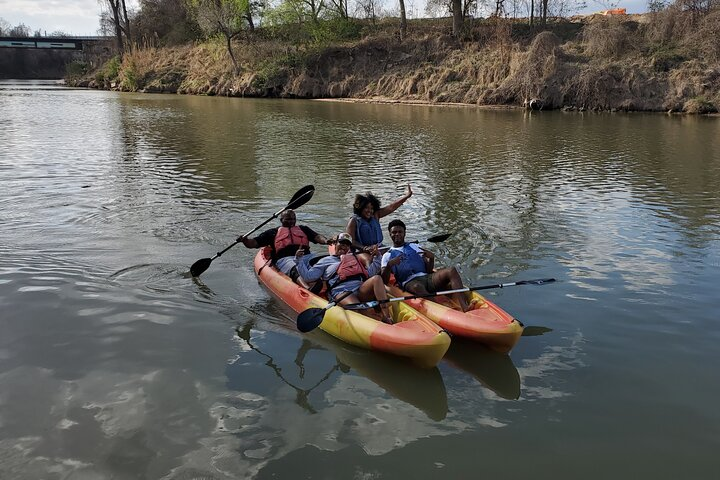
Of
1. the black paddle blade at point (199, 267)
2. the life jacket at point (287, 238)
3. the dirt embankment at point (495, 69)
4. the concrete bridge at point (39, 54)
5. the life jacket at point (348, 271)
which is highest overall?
the concrete bridge at point (39, 54)

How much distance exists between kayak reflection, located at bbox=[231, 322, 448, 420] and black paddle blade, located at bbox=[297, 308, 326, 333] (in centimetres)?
26

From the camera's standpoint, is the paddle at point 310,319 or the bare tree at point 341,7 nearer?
the paddle at point 310,319

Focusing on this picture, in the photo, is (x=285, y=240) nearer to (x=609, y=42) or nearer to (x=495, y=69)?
(x=495, y=69)

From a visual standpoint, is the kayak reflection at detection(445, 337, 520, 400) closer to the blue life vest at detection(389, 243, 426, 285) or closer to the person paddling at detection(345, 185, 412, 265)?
the blue life vest at detection(389, 243, 426, 285)

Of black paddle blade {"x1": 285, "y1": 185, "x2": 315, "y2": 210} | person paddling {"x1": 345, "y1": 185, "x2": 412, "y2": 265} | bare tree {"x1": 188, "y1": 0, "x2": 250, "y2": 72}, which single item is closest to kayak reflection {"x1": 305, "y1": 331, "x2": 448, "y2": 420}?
person paddling {"x1": 345, "y1": 185, "x2": 412, "y2": 265}

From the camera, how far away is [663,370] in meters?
5.14

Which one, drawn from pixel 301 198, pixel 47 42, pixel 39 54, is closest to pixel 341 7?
pixel 301 198

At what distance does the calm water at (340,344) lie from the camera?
4.07m

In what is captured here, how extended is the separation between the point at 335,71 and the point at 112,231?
1274 inches

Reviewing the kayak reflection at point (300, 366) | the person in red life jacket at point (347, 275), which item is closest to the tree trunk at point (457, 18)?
the person in red life jacket at point (347, 275)

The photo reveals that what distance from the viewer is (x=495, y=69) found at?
104 ft

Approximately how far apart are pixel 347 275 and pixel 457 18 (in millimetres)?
34857

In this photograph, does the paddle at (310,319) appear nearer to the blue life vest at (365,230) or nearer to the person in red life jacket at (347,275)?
the person in red life jacket at (347,275)

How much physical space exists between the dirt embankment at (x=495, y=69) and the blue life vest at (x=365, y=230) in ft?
78.2
